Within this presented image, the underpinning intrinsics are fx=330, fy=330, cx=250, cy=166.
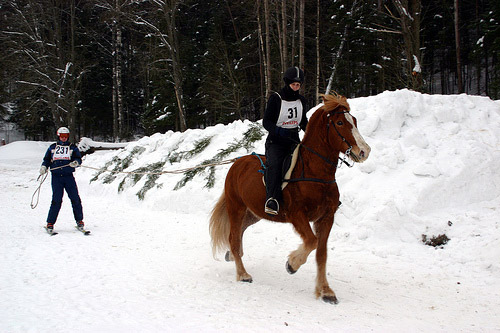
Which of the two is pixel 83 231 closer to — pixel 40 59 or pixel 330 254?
pixel 330 254

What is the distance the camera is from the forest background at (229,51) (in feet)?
65.2

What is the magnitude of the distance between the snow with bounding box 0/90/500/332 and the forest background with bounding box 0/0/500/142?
8.54m

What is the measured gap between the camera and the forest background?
19.9m

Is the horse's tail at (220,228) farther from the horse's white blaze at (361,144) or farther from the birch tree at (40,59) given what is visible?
the birch tree at (40,59)

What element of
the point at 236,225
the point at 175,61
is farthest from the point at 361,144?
the point at 175,61

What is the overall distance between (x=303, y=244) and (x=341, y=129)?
1.41 m

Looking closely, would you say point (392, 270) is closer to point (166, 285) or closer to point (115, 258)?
point (166, 285)

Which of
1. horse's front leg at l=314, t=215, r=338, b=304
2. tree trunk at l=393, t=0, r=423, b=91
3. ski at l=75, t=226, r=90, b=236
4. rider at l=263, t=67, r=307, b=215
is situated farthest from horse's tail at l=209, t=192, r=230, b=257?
tree trunk at l=393, t=0, r=423, b=91

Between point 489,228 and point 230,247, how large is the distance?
4.42 meters

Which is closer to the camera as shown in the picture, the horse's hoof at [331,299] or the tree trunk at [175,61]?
the horse's hoof at [331,299]

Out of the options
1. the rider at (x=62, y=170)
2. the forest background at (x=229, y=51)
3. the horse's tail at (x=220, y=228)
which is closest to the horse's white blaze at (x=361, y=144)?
the horse's tail at (x=220, y=228)

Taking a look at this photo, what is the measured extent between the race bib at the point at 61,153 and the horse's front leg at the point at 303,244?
6.19m

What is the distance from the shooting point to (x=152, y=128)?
94.8 ft

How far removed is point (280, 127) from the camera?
436 centimetres
